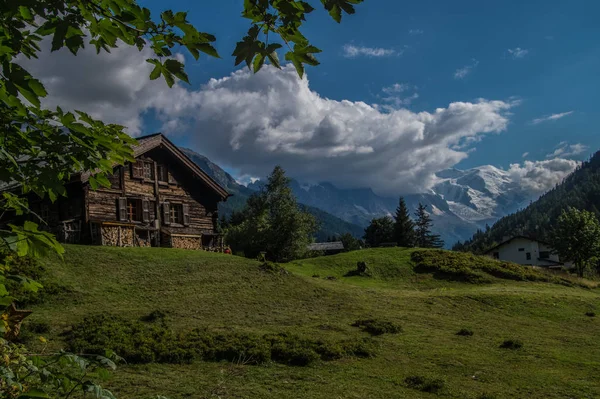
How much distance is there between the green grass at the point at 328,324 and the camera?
11.0 m

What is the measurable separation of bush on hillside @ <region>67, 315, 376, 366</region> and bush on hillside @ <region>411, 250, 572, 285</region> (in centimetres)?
2317

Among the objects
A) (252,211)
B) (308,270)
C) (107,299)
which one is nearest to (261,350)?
(107,299)

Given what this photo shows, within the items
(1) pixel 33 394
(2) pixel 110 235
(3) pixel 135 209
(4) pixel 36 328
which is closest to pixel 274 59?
(1) pixel 33 394

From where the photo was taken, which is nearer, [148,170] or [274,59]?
[274,59]

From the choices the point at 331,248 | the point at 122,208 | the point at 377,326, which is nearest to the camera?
the point at 377,326

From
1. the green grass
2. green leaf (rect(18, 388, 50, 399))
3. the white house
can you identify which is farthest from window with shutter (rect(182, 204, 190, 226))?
the white house

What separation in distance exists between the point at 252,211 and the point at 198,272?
5192 centimetres

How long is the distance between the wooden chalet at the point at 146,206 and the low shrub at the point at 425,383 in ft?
72.3

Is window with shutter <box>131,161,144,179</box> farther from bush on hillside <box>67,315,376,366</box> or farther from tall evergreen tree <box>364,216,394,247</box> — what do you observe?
tall evergreen tree <box>364,216,394,247</box>

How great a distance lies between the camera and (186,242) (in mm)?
36156

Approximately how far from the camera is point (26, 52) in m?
3.96

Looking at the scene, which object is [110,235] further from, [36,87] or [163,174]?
[36,87]

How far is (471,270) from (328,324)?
22.3m

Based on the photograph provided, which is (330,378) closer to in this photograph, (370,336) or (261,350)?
(261,350)
